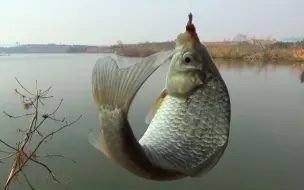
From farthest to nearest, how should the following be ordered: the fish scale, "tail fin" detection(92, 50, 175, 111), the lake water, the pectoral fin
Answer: the lake water → the pectoral fin → the fish scale → "tail fin" detection(92, 50, 175, 111)

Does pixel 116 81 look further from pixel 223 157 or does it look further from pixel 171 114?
pixel 223 157

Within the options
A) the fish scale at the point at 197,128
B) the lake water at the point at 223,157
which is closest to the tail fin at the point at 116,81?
the fish scale at the point at 197,128

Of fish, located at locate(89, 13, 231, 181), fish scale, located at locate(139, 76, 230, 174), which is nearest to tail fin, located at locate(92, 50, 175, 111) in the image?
fish, located at locate(89, 13, 231, 181)

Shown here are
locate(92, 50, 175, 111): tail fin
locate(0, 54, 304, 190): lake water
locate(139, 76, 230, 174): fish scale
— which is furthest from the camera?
locate(0, 54, 304, 190): lake water

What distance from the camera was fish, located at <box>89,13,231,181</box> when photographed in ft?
1.97

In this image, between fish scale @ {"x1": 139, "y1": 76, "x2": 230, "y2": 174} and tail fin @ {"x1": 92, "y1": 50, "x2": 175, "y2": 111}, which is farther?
fish scale @ {"x1": 139, "y1": 76, "x2": 230, "y2": 174}

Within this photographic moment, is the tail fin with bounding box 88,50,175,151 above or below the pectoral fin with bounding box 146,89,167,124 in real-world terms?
above

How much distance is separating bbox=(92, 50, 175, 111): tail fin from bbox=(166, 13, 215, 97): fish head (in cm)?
16

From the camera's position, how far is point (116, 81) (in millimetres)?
600

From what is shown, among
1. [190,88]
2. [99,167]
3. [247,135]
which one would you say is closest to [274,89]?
[247,135]

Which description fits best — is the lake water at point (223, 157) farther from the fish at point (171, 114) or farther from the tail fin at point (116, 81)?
the tail fin at point (116, 81)

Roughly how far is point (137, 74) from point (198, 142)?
0.22 meters

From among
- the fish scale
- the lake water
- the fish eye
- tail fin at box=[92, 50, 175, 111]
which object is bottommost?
the lake water

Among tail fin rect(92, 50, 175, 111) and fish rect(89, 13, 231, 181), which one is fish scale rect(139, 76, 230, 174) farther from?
tail fin rect(92, 50, 175, 111)
